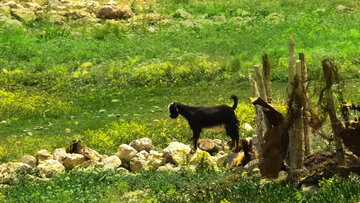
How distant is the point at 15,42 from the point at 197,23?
8.89 meters

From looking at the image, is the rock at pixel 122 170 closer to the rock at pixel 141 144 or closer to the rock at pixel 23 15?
the rock at pixel 141 144

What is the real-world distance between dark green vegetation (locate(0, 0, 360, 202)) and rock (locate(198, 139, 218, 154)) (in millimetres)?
1290

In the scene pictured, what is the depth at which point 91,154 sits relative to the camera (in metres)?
16.2

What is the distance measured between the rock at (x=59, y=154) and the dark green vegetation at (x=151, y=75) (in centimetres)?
132

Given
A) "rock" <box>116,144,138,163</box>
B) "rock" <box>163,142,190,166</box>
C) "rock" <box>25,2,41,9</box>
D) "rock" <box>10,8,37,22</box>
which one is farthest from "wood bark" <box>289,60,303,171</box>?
"rock" <box>25,2,41,9</box>

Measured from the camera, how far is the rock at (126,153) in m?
15.9

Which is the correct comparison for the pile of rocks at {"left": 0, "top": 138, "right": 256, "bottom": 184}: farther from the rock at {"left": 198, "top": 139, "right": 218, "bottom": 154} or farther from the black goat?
the black goat

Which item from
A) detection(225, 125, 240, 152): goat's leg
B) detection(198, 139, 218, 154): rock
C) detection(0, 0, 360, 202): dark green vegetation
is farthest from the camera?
detection(198, 139, 218, 154): rock

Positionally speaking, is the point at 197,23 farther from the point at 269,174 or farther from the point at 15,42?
the point at 269,174

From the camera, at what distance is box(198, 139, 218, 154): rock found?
16719 millimetres

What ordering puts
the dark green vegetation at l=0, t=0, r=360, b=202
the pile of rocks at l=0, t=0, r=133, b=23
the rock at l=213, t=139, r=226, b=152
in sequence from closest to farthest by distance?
the dark green vegetation at l=0, t=0, r=360, b=202 → the rock at l=213, t=139, r=226, b=152 → the pile of rocks at l=0, t=0, r=133, b=23

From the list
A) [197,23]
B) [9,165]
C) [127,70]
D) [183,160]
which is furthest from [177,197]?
[197,23]

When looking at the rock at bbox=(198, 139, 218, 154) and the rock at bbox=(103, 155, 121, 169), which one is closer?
the rock at bbox=(103, 155, 121, 169)

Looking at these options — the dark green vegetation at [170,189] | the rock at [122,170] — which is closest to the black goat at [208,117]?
the rock at [122,170]
